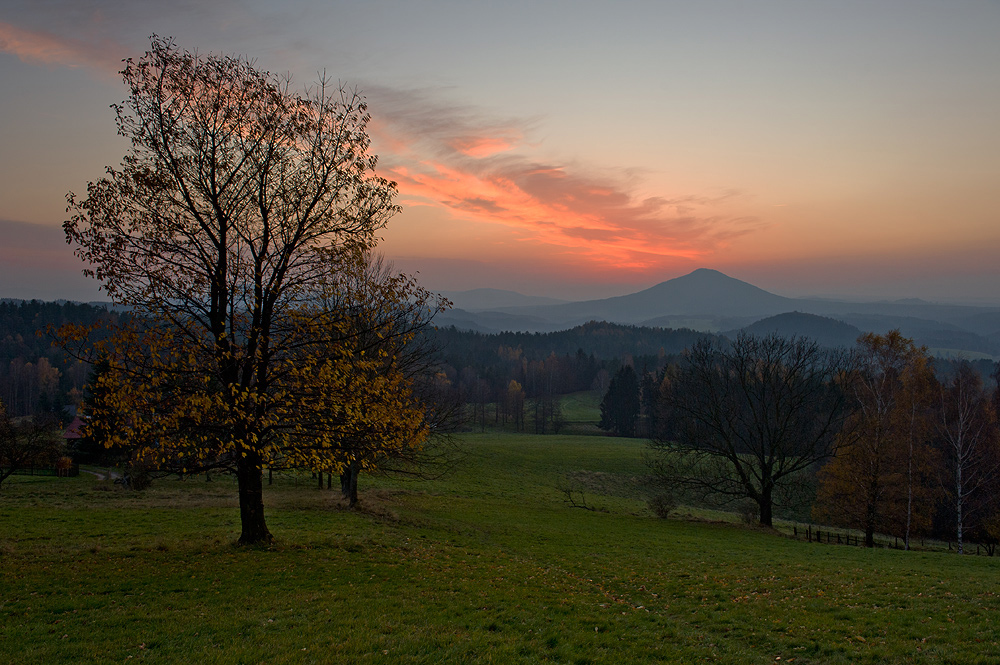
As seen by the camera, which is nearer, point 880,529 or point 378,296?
point 378,296

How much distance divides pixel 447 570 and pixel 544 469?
4469 cm

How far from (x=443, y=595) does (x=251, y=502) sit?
7716 millimetres

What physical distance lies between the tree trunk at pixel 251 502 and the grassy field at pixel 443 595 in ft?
2.13

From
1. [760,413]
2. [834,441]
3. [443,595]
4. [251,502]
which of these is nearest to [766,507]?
[760,413]

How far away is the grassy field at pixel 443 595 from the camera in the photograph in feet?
27.7

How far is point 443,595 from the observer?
11.6 meters

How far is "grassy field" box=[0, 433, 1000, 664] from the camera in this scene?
845 centimetres

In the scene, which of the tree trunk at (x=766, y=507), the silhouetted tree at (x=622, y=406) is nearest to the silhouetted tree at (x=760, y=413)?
the tree trunk at (x=766, y=507)

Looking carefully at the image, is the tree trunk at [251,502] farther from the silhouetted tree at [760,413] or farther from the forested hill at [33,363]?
the forested hill at [33,363]

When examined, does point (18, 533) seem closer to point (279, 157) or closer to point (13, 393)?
point (279, 157)

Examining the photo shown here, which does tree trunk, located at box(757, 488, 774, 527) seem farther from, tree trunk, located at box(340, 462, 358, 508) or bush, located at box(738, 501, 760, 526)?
tree trunk, located at box(340, 462, 358, 508)

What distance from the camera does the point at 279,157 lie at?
614 inches

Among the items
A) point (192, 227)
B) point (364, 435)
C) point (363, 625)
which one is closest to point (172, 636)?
point (363, 625)

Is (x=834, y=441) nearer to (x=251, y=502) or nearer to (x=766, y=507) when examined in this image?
(x=766, y=507)
